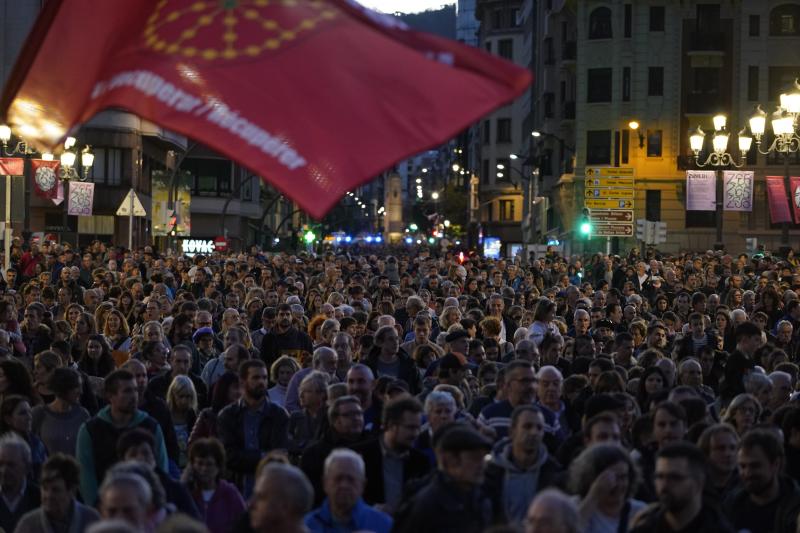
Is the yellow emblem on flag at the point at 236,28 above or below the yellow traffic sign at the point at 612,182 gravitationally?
below

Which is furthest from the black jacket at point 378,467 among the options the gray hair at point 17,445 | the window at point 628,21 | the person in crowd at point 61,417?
the window at point 628,21

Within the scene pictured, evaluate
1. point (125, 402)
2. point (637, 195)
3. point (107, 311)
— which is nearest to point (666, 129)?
point (637, 195)

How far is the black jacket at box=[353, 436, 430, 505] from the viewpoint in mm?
9539

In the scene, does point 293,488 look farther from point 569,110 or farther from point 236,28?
point 569,110

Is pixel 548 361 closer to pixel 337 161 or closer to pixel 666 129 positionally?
pixel 337 161

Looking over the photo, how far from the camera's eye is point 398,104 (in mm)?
7426

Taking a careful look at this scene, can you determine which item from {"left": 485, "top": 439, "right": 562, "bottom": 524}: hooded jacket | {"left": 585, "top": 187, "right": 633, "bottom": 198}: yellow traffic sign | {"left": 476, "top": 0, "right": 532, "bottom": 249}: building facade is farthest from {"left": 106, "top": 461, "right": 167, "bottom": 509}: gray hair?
{"left": 476, "top": 0, "right": 532, "bottom": 249}: building facade

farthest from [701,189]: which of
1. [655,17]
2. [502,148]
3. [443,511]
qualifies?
[502,148]

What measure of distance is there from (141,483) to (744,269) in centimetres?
2823

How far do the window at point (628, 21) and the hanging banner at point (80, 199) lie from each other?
2963 cm

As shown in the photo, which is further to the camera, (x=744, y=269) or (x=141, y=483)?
(x=744, y=269)

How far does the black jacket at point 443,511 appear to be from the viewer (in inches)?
293

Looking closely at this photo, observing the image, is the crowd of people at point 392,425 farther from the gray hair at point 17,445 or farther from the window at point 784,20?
the window at point 784,20

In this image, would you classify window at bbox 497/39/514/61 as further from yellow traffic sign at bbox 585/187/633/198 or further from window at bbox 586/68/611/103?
yellow traffic sign at bbox 585/187/633/198
